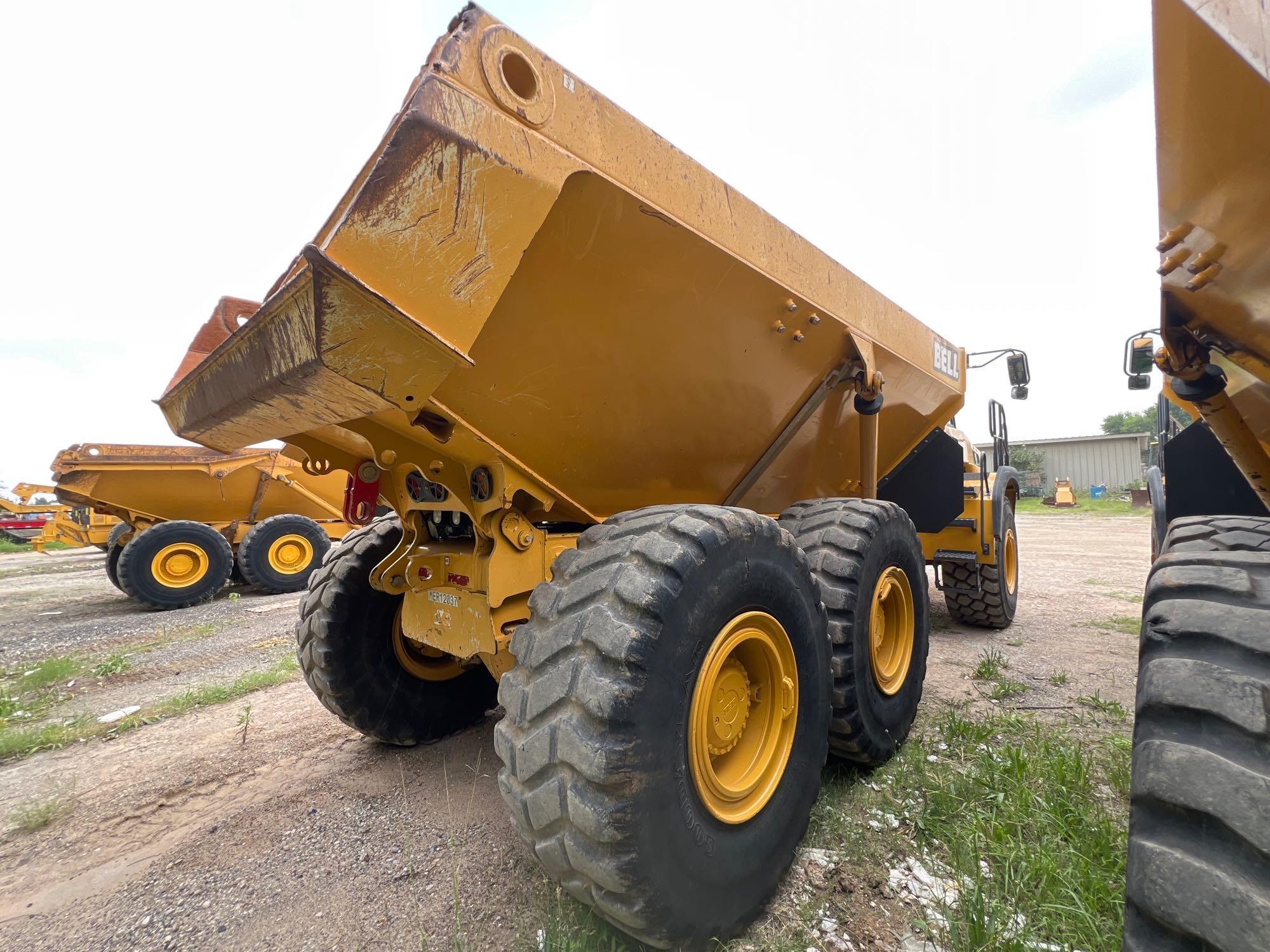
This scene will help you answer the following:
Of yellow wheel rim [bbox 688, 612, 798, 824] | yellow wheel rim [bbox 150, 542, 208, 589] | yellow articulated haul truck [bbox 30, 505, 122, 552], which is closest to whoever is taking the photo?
yellow wheel rim [bbox 688, 612, 798, 824]

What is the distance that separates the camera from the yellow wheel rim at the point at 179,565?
321 inches

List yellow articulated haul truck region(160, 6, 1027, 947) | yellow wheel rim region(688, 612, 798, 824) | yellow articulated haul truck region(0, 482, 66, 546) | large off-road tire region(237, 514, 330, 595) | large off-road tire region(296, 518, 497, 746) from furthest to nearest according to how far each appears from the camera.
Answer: yellow articulated haul truck region(0, 482, 66, 546)
large off-road tire region(237, 514, 330, 595)
large off-road tire region(296, 518, 497, 746)
yellow wheel rim region(688, 612, 798, 824)
yellow articulated haul truck region(160, 6, 1027, 947)

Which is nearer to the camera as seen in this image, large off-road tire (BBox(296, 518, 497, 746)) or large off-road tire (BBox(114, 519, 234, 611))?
large off-road tire (BBox(296, 518, 497, 746))

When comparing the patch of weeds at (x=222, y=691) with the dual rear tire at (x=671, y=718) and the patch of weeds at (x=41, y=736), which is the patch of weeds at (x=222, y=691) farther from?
the dual rear tire at (x=671, y=718)

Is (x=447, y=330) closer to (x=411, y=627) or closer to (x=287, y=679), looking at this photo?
(x=411, y=627)

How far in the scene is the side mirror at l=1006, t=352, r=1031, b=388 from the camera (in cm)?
515

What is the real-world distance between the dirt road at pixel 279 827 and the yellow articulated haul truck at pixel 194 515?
159 inches

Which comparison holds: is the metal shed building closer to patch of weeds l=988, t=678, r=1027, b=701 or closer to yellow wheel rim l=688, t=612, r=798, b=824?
patch of weeds l=988, t=678, r=1027, b=701

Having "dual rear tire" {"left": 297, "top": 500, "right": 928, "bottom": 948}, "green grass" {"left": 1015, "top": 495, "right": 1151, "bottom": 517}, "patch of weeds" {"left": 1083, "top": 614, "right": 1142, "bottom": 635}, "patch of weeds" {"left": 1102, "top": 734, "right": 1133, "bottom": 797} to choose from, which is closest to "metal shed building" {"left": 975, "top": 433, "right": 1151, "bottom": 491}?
"green grass" {"left": 1015, "top": 495, "right": 1151, "bottom": 517}

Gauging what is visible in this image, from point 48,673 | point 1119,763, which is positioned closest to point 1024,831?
point 1119,763

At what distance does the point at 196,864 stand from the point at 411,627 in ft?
3.40

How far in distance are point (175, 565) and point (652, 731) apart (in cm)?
938

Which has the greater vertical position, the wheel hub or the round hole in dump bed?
the round hole in dump bed

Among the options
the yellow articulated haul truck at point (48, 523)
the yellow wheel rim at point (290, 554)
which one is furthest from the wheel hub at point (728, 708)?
the yellow articulated haul truck at point (48, 523)
